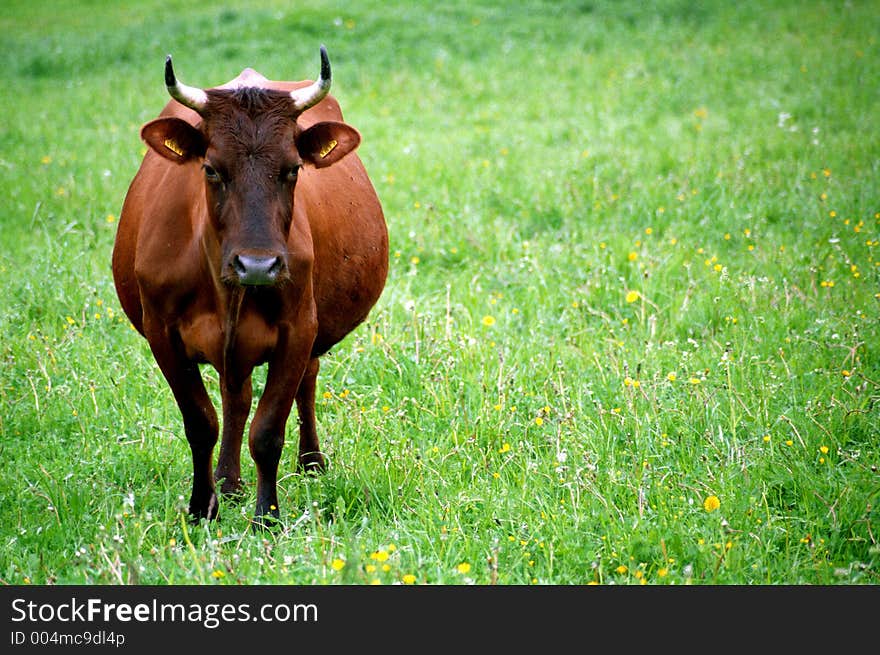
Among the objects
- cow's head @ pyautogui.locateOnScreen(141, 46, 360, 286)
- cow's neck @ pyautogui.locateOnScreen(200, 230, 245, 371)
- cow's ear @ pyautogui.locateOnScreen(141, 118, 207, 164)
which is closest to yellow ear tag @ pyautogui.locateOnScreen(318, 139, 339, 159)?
cow's head @ pyautogui.locateOnScreen(141, 46, 360, 286)

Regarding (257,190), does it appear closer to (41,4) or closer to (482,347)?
(482,347)

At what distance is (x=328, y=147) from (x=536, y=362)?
7.12 ft

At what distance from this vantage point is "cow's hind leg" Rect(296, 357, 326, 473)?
5492 mm

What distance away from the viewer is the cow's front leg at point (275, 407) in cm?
473

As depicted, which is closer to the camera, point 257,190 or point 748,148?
point 257,190

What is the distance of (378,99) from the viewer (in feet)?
44.9

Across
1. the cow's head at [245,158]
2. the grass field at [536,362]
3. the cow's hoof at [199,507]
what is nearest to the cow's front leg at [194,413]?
the cow's hoof at [199,507]

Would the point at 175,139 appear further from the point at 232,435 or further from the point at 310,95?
the point at 232,435

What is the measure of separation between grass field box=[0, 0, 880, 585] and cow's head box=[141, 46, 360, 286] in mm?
1119

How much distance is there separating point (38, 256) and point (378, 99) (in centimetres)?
666

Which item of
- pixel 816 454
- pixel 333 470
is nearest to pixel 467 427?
pixel 333 470

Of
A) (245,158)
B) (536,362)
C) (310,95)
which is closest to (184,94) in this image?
(245,158)

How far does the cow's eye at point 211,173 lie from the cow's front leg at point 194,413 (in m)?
0.82
